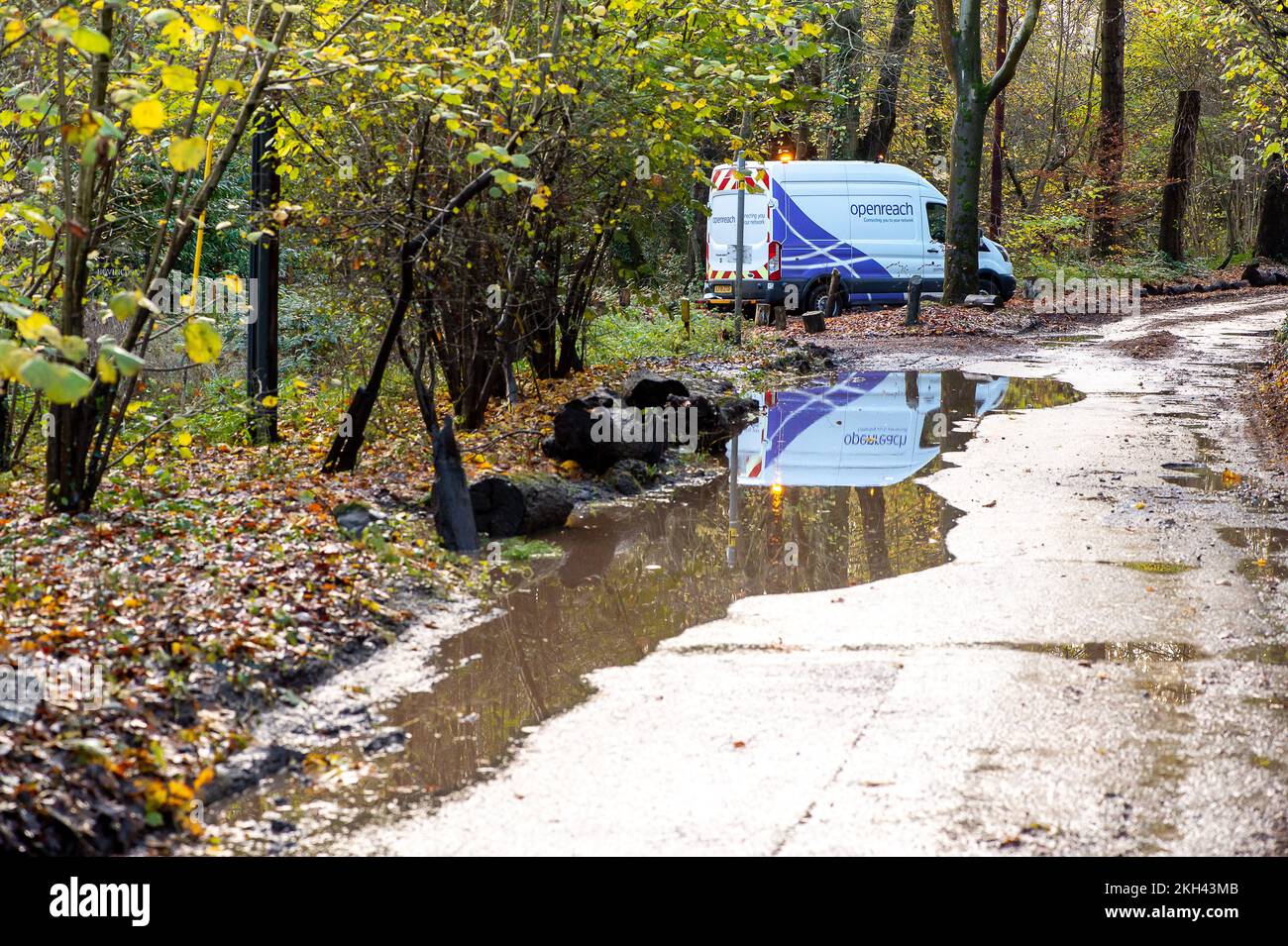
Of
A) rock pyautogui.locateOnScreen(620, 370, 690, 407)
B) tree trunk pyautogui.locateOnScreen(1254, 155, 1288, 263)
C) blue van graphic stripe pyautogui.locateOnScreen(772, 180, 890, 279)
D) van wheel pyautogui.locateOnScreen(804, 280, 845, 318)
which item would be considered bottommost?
rock pyautogui.locateOnScreen(620, 370, 690, 407)

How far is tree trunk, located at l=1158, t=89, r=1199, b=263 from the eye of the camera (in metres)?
40.1

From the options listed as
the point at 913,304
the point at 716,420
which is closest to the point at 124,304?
the point at 716,420

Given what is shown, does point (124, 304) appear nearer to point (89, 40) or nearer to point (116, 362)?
point (116, 362)

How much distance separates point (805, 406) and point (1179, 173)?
29485mm

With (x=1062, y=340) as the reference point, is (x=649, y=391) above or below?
below

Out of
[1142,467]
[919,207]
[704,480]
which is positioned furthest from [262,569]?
[919,207]

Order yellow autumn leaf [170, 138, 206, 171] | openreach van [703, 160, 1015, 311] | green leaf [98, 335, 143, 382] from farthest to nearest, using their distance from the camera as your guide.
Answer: openreach van [703, 160, 1015, 311]
yellow autumn leaf [170, 138, 206, 171]
green leaf [98, 335, 143, 382]

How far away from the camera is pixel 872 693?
581 centimetres

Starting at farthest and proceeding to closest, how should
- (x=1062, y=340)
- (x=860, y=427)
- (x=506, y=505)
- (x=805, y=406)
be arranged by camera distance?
(x=1062, y=340) → (x=805, y=406) → (x=860, y=427) → (x=506, y=505)

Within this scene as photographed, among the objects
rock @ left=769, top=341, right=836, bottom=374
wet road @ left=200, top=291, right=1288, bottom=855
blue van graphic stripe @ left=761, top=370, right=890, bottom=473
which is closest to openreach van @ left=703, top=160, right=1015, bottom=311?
rock @ left=769, top=341, right=836, bottom=374

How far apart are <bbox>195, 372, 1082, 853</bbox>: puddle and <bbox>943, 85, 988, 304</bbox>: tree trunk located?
13005 millimetres
